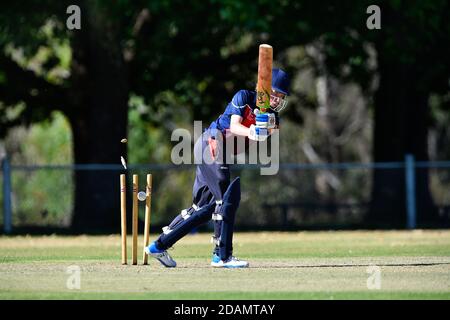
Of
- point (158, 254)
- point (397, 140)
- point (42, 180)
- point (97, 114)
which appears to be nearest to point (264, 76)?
point (158, 254)

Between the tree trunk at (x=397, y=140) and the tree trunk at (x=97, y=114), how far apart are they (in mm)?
6177

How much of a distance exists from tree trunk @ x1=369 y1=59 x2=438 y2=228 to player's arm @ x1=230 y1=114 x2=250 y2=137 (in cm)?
1432

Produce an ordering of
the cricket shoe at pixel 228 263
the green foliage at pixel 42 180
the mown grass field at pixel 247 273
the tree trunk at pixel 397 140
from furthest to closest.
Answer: the green foliage at pixel 42 180 < the tree trunk at pixel 397 140 < the cricket shoe at pixel 228 263 < the mown grass field at pixel 247 273

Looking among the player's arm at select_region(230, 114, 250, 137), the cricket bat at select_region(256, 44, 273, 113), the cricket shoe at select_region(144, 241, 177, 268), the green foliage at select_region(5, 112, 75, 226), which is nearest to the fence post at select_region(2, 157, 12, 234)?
the green foliage at select_region(5, 112, 75, 226)

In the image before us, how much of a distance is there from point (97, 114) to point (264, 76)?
47.8 feet

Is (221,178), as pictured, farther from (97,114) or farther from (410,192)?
(97,114)

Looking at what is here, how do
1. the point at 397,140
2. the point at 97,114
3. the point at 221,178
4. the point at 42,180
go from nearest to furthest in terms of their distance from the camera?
the point at 221,178
the point at 97,114
the point at 397,140
the point at 42,180

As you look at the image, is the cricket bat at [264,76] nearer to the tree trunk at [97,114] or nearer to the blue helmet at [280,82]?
the blue helmet at [280,82]

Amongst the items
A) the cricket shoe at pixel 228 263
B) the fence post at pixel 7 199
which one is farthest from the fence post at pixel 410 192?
the cricket shoe at pixel 228 263

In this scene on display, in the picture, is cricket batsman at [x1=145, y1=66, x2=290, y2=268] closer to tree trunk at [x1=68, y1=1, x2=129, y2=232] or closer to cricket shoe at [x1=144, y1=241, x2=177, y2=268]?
cricket shoe at [x1=144, y1=241, x2=177, y2=268]

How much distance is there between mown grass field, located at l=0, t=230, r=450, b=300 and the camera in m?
11.6

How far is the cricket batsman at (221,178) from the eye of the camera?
44.2 ft

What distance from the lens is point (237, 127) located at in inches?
525
